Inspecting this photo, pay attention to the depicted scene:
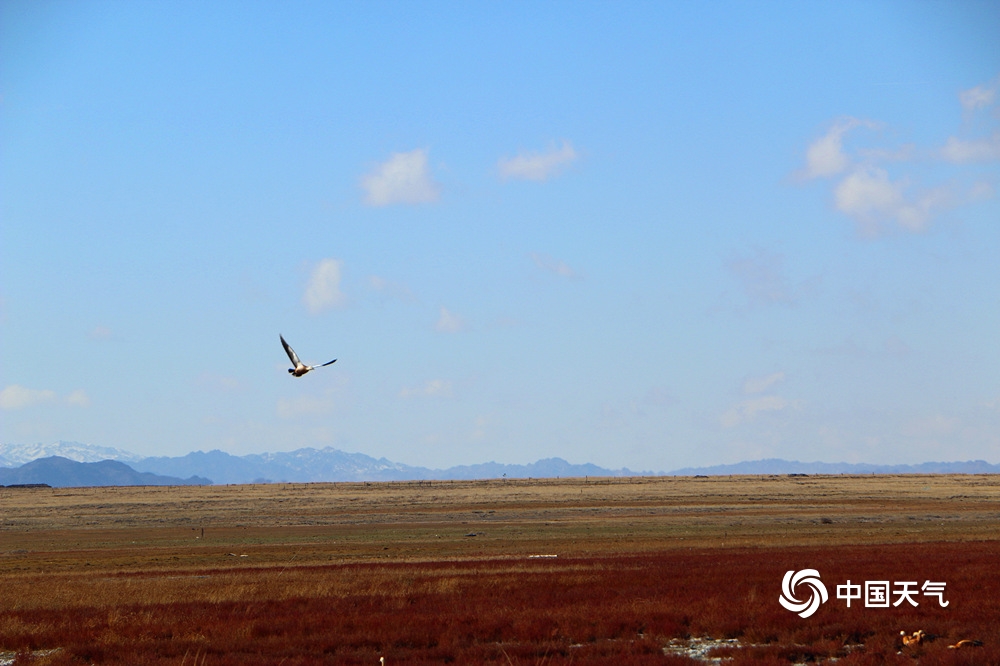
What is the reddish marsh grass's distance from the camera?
20.5m

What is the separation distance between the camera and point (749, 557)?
40.3 metres

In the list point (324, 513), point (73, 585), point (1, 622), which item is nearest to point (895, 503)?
point (324, 513)

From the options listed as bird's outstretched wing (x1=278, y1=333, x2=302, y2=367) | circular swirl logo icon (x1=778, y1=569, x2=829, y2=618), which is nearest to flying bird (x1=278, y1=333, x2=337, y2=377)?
bird's outstretched wing (x1=278, y1=333, x2=302, y2=367)

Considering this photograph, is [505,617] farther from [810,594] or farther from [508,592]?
[810,594]

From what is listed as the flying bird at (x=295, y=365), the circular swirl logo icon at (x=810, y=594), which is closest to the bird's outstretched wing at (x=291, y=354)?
the flying bird at (x=295, y=365)

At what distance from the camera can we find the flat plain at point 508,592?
21.1 m

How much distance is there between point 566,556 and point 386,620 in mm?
22886

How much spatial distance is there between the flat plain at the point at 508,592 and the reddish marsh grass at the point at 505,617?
0.28 feet

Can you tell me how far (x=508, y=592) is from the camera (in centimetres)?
2994

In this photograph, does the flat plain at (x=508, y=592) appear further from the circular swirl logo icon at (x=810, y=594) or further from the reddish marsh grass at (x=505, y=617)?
the circular swirl logo icon at (x=810, y=594)

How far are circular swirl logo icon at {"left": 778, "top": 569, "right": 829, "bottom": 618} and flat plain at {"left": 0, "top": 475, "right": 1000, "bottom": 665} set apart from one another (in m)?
0.41

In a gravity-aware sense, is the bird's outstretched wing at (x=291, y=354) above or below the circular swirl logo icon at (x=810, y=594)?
above

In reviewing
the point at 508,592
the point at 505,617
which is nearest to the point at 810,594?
the point at 505,617

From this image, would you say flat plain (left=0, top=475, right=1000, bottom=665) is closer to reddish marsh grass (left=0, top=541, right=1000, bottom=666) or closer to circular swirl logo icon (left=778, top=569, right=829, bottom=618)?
reddish marsh grass (left=0, top=541, right=1000, bottom=666)
